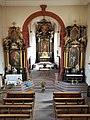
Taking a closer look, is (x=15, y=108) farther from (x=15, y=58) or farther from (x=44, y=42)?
(x=44, y=42)

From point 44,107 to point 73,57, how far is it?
5.51 meters

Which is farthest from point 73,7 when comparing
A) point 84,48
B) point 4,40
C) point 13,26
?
point 4,40

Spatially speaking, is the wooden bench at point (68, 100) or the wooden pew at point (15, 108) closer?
the wooden pew at point (15, 108)

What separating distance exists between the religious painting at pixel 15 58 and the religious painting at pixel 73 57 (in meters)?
4.17

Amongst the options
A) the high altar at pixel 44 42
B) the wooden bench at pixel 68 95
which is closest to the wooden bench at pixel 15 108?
the wooden bench at pixel 68 95

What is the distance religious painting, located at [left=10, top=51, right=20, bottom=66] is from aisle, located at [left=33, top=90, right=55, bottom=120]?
3084mm

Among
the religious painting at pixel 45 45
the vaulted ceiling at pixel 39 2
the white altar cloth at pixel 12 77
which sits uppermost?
the vaulted ceiling at pixel 39 2

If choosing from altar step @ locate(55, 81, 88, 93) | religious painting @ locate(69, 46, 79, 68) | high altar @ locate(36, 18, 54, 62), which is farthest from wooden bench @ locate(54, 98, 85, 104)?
high altar @ locate(36, 18, 54, 62)

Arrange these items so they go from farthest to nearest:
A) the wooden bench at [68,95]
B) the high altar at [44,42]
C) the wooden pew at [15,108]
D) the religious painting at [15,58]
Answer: the high altar at [44,42]
the religious painting at [15,58]
the wooden bench at [68,95]
the wooden pew at [15,108]

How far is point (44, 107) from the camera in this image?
36.0ft

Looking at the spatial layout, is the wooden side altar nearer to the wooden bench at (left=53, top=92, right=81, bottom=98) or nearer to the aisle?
the aisle

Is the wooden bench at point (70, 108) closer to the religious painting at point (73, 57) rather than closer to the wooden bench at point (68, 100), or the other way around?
the wooden bench at point (68, 100)

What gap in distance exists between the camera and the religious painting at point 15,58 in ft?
49.4

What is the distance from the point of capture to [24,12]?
14820 mm
